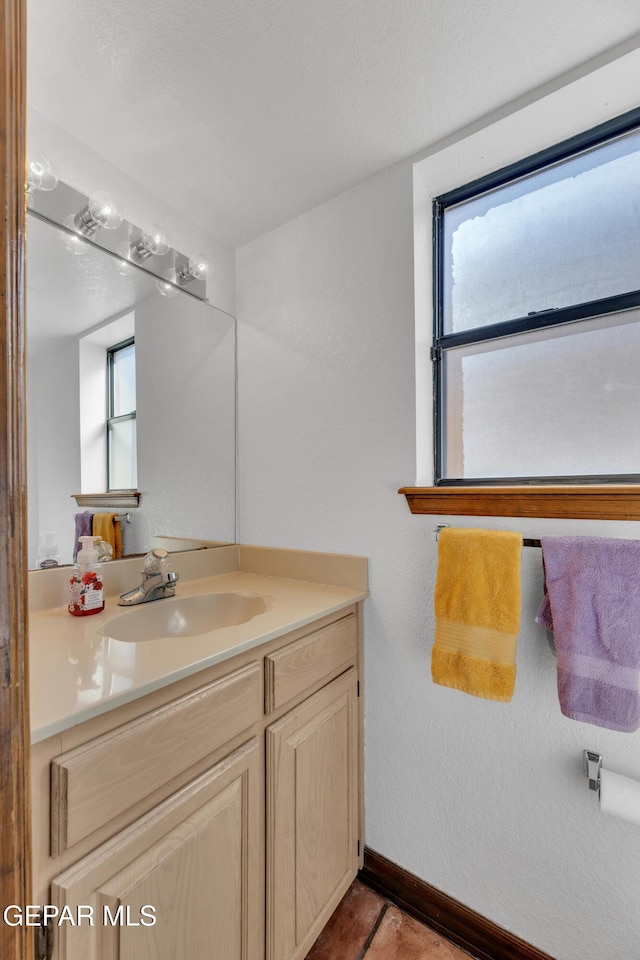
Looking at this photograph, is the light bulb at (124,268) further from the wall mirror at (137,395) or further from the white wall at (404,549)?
the white wall at (404,549)

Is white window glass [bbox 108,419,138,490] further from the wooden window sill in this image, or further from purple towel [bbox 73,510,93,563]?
the wooden window sill

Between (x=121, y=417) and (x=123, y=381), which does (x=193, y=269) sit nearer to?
(x=123, y=381)

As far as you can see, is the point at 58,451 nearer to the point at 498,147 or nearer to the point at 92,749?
the point at 92,749

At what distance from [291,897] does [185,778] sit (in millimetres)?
547

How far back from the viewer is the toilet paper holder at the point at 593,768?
1.02 m

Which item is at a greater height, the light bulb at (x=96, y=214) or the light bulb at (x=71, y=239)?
the light bulb at (x=96, y=214)

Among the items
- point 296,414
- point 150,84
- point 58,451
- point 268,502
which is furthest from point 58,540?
point 150,84

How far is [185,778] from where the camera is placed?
0.82 metres

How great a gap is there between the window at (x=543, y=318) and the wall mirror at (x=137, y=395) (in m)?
0.88

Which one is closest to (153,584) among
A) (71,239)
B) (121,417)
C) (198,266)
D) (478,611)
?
(121,417)

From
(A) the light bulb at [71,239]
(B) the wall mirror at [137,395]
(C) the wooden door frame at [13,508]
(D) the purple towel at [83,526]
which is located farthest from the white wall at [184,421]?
(C) the wooden door frame at [13,508]

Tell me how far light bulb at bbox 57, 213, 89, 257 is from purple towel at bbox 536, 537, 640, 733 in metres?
1.55

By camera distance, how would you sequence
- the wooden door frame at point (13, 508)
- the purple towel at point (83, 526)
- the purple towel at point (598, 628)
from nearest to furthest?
the wooden door frame at point (13, 508), the purple towel at point (598, 628), the purple towel at point (83, 526)

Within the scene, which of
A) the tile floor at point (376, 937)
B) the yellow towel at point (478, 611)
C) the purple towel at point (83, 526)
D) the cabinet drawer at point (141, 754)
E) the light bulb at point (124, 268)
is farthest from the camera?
the light bulb at point (124, 268)
